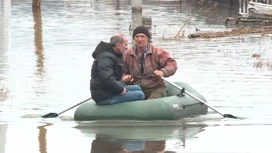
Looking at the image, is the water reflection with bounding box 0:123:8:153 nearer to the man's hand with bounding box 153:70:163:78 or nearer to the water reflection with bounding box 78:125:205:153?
the water reflection with bounding box 78:125:205:153

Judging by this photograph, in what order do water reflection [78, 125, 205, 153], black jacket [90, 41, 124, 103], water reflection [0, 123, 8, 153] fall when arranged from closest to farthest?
water reflection [78, 125, 205, 153], water reflection [0, 123, 8, 153], black jacket [90, 41, 124, 103]

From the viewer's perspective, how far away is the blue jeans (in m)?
12.7

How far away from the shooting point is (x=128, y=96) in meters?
12.7

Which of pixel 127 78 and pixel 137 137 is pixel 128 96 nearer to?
pixel 127 78

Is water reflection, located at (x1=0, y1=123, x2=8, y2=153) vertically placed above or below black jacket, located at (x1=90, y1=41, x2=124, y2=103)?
below

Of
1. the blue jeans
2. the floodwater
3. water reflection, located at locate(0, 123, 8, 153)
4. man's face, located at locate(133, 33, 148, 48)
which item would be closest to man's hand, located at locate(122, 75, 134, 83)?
the blue jeans

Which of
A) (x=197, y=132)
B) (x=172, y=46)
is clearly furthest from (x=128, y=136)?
(x=172, y=46)

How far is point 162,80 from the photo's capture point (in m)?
13.3

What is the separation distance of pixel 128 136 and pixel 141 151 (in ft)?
4.09

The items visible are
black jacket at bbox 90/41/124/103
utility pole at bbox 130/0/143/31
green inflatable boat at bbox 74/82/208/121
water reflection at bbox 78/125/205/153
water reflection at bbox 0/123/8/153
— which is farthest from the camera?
utility pole at bbox 130/0/143/31

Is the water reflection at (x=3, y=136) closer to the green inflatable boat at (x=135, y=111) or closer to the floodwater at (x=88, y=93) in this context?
the floodwater at (x=88, y=93)

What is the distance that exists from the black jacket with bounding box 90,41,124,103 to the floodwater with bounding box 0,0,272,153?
45 cm

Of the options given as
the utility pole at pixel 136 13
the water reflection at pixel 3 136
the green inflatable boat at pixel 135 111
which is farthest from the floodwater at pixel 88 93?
the utility pole at pixel 136 13

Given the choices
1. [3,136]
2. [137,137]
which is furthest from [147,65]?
[3,136]
